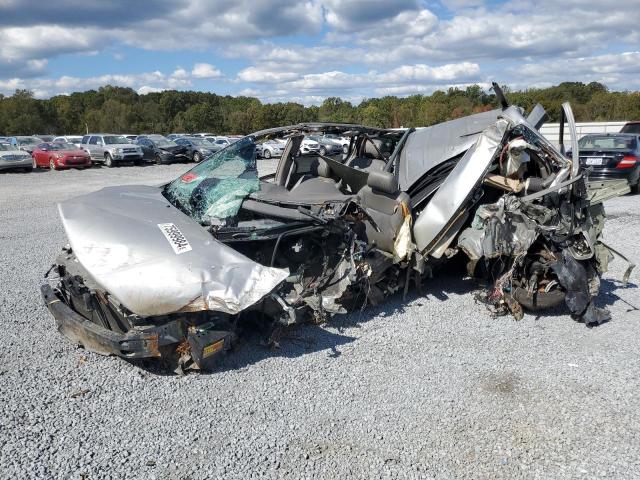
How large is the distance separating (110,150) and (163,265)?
21924mm

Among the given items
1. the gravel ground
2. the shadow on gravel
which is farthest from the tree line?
the gravel ground

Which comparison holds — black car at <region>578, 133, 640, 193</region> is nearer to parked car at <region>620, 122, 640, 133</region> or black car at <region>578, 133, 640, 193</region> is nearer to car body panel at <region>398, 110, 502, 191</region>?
parked car at <region>620, 122, 640, 133</region>

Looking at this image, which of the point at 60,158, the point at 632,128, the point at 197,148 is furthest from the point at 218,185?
the point at 197,148

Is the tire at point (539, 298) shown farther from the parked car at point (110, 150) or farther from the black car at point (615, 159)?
the parked car at point (110, 150)

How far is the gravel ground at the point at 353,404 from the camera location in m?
2.76

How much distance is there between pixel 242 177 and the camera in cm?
489

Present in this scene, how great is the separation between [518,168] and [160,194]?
333cm

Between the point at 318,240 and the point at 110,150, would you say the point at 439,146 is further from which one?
the point at 110,150

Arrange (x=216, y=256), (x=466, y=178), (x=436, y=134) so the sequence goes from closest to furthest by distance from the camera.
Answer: (x=216, y=256) → (x=466, y=178) → (x=436, y=134)

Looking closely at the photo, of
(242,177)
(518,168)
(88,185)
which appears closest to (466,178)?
(518,168)

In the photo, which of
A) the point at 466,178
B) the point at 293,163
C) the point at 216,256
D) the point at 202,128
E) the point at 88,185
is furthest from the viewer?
the point at 202,128

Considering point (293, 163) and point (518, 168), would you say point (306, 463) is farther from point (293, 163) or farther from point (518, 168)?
point (293, 163)

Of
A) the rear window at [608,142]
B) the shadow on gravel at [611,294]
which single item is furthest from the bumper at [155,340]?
the rear window at [608,142]

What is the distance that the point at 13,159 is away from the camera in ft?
64.2
